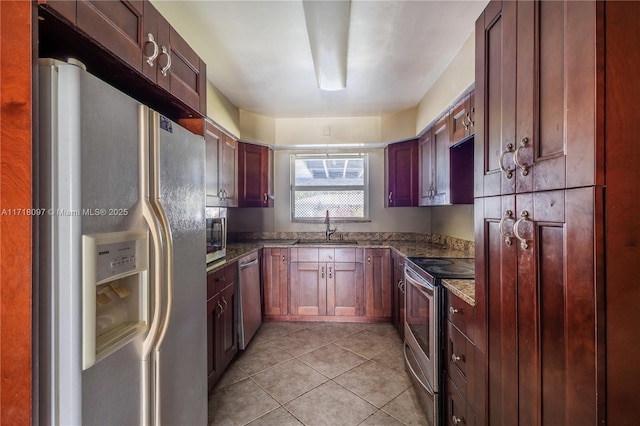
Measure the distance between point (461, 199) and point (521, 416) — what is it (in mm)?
1739

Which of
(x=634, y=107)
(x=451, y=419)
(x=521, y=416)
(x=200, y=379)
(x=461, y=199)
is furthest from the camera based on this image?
(x=461, y=199)

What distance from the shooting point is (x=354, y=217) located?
376 centimetres

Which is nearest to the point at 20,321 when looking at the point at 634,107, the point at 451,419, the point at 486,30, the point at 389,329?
the point at 634,107

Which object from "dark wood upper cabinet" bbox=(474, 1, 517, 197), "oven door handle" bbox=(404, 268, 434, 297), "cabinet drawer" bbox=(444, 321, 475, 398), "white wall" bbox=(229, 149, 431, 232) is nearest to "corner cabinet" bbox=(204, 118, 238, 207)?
"white wall" bbox=(229, 149, 431, 232)

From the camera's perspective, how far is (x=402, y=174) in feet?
10.7

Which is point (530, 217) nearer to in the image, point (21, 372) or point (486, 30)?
point (486, 30)

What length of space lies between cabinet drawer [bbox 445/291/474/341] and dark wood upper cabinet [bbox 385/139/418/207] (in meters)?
1.79

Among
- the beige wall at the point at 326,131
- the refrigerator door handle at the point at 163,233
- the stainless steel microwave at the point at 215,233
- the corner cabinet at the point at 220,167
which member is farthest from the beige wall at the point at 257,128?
the refrigerator door handle at the point at 163,233

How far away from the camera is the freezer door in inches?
40.8

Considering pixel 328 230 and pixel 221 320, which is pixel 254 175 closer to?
pixel 328 230

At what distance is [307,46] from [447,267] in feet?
6.11

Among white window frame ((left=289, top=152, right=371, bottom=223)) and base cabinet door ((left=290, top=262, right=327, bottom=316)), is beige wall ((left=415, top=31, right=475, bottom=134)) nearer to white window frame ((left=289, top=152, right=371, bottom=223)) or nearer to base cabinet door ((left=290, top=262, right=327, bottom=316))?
white window frame ((left=289, top=152, right=371, bottom=223))

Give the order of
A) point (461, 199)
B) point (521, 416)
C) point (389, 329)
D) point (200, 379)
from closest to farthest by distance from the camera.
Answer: point (521, 416) < point (200, 379) < point (461, 199) < point (389, 329)

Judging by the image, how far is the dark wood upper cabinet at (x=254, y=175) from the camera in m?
3.25
